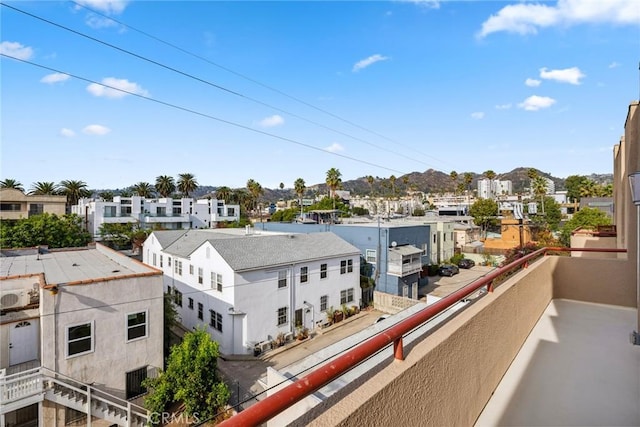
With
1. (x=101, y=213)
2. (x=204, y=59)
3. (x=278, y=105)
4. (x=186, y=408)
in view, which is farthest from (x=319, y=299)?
(x=101, y=213)

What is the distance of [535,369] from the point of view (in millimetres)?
3340

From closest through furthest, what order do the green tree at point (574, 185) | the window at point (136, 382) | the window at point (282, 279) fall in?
1. the window at point (136, 382)
2. the window at point (282, 279)
3. the green tree at point (574, 185)

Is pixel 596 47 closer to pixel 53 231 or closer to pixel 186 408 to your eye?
pixel 186 408

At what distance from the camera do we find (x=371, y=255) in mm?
21016

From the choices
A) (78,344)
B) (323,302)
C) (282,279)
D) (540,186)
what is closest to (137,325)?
(78,344)

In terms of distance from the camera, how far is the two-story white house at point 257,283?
13383mm

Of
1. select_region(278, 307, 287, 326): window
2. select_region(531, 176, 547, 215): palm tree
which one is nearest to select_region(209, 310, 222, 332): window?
select_region(278, 307, 287, 326): window

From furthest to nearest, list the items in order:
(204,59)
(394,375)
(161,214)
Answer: (161,214) → (204,59) → (394,375)

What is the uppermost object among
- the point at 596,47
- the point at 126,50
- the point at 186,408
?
the point at 596,47

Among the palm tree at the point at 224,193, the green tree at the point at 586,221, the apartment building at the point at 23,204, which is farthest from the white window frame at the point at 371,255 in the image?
the palm tree at the point at 224,193

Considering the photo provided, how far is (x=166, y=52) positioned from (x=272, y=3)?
12.9ft

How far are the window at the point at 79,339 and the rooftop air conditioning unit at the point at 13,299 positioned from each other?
77.4 inches

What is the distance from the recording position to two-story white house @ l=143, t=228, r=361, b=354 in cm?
1338

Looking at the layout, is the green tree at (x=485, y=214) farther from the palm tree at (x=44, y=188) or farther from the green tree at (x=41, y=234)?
the palm tree at (x=44, y=188)
